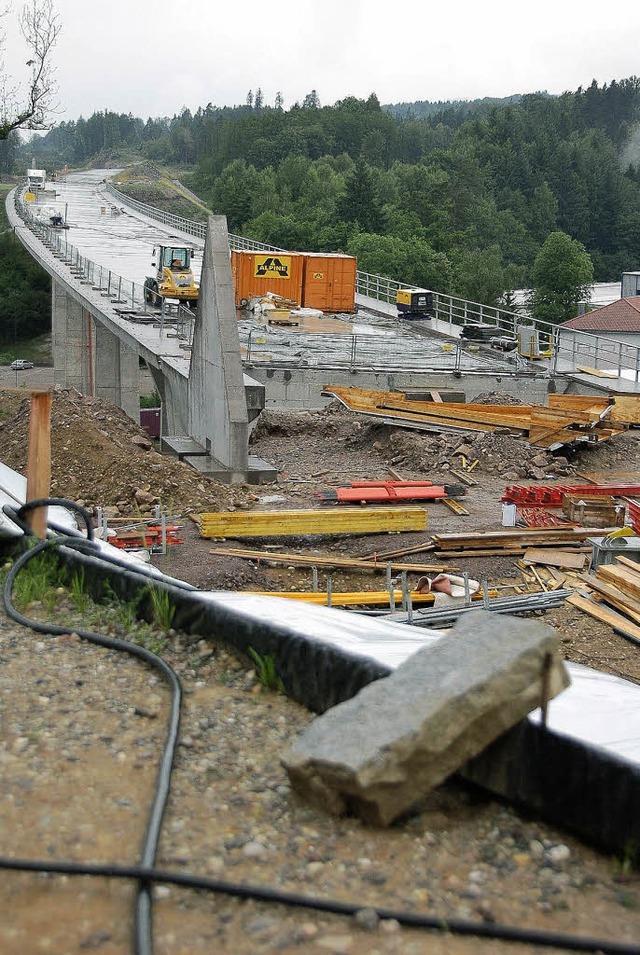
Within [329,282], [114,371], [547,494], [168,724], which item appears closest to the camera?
[168,724]

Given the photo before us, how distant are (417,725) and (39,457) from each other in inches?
184

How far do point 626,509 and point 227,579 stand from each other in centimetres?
731

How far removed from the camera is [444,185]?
115500 mm

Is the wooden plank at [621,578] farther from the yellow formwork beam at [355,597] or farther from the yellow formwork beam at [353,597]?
the yellow formwork beam at [353,597]

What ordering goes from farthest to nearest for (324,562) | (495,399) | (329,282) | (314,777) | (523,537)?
(329,282) < (495,399) < (523,537) < (324,562) < (314,777)

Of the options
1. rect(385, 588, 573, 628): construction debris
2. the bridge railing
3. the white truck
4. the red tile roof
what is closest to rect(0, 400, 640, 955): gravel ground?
rect(385, 588, 573, 628): construction debris

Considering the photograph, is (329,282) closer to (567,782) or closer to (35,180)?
(567,782)

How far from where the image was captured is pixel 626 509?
17.8 meters

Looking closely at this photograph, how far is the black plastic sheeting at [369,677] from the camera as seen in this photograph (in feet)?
15.1

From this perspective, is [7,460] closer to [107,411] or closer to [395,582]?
[107,411]

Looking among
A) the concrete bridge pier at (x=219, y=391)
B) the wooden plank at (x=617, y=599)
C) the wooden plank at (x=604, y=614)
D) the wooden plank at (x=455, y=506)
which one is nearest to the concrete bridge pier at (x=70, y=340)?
the concrete bridge pier at (x=219, y=391)

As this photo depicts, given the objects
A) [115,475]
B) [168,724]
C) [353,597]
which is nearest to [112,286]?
[115,475]

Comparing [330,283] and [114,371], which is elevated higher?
[330,283]

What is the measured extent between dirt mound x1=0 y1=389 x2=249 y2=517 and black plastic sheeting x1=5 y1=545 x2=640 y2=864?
9606mm
